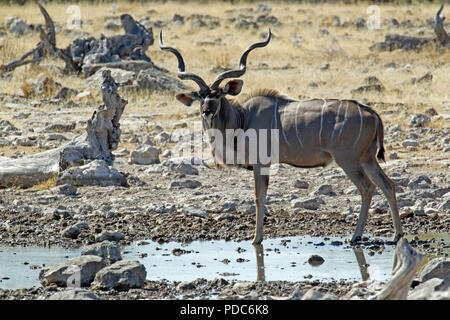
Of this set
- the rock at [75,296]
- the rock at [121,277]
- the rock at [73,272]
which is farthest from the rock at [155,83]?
the rock at [75,296]

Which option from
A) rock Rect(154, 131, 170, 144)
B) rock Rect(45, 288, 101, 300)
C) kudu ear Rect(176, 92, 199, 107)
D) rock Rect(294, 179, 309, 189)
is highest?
kudu ear Rect(176, 92, 199, 107)

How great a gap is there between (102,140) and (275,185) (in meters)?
2.16

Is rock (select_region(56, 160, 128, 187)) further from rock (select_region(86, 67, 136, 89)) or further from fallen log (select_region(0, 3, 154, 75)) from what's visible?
fallen log (select_region(0, 3, 154, 75))

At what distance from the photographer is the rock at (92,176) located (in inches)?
360

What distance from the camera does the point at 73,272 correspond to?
5.69m

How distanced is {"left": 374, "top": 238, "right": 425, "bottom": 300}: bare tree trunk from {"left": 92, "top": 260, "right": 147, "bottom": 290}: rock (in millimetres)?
1796

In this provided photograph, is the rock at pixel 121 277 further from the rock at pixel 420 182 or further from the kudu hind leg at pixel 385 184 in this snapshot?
the rock at pixel 420 182

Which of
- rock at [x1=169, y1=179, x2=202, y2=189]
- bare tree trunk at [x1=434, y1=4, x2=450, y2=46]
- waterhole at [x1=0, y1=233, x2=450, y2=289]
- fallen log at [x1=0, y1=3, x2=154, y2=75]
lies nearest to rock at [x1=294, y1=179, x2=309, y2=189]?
rock at [x1=169, y1=179, x2=202, y2=189]

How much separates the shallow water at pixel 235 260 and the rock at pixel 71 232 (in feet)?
0.98

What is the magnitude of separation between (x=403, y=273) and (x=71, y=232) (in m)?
3.66

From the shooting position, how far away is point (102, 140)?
992 centimetres

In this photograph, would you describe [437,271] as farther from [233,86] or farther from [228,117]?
[233,86]

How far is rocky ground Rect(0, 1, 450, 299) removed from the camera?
22.5ft

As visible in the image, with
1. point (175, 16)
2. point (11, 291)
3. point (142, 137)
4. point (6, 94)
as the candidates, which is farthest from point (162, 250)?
point (175, 16)
